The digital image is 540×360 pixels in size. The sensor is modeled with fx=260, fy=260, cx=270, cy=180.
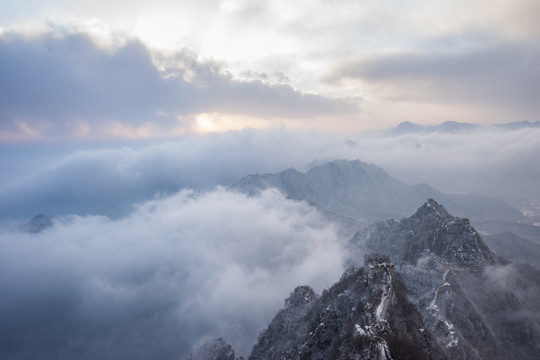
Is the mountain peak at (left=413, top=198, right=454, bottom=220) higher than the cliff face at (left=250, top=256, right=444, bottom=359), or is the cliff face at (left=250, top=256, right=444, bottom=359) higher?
the cliff face at (left=250, top=256, right=444, bottom=359)

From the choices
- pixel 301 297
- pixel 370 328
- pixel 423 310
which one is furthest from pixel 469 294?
pixel 370 328

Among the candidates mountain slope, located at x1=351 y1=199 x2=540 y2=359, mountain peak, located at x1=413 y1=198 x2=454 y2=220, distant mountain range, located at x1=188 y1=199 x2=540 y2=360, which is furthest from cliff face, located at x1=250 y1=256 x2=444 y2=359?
mountain peak, located at x1=413 y1=198 x2=454 y2=220

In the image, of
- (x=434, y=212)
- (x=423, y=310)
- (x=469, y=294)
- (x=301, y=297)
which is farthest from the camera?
(x=434, y=212)

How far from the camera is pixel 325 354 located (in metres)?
56.7

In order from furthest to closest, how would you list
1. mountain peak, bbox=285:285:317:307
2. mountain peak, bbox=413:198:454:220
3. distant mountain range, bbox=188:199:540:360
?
mountain peak, bbox=413:198:454:220
mountain peak, bbox=285:285:317:307
distant mountain range, bbox=188:199:540:360

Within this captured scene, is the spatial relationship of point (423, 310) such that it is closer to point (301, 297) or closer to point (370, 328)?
point (370, 328)

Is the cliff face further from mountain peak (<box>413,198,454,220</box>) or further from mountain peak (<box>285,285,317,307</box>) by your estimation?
mountain peak (<box>413,198,454,220</box>)

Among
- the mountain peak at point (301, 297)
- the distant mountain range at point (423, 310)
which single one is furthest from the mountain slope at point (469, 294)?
the mountain peak at point (301, 297)

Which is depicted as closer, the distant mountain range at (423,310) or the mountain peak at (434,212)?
the distant mountain range at (423,310)

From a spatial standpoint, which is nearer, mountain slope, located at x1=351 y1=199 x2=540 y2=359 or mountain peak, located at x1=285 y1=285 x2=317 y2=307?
mountain slope, located at x1=351 y1=199 x2=540 y2=359

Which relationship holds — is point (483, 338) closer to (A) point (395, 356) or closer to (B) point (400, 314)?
(B) point (400, 314)

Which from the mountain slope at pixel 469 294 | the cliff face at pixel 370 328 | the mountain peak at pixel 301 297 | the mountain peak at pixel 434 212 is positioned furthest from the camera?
the mountain peak at pixel 434 212

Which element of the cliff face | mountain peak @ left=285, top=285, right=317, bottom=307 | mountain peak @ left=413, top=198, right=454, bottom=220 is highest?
the cliff face

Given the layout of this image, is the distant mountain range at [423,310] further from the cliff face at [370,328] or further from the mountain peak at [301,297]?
the mountain peak at [301,297]
